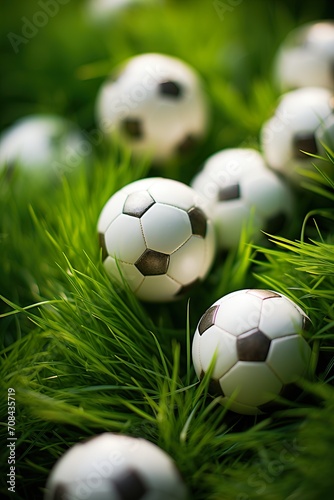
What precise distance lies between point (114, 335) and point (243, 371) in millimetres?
192

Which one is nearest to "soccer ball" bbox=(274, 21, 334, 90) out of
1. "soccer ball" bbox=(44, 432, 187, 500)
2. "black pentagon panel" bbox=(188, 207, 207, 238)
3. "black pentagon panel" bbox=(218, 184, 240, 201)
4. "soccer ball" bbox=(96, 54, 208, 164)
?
"soccer ball" bbox=(96, 54, 208, 164)

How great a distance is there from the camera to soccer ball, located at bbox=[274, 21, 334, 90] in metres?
1.06

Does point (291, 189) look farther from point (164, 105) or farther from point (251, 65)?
point (251, 65)

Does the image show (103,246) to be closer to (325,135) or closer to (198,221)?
(198,221)

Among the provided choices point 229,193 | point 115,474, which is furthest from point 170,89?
point 115,474

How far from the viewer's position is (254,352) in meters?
0.72

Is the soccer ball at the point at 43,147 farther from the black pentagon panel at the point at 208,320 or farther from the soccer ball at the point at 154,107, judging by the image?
the black pentagon panel at the point at 208,320

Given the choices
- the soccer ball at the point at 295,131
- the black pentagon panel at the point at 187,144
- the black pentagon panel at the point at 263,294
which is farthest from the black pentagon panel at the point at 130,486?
the black pentagon panel at the point at 187,144

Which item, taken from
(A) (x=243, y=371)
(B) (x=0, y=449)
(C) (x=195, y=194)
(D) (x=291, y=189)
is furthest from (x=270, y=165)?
(B) (x=0, y=449)

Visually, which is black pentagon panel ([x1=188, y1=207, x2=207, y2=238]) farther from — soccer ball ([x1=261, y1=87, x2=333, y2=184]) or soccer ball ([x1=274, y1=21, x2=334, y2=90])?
soccer ball ([x1=274, y1=21, x2=334, y2=90])

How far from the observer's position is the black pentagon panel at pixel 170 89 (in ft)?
3.39

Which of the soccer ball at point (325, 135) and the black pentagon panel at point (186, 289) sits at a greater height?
the soccer ball at point (325, 135)

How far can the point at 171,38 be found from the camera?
1287 millimetres

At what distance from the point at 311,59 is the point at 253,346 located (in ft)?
2.12
